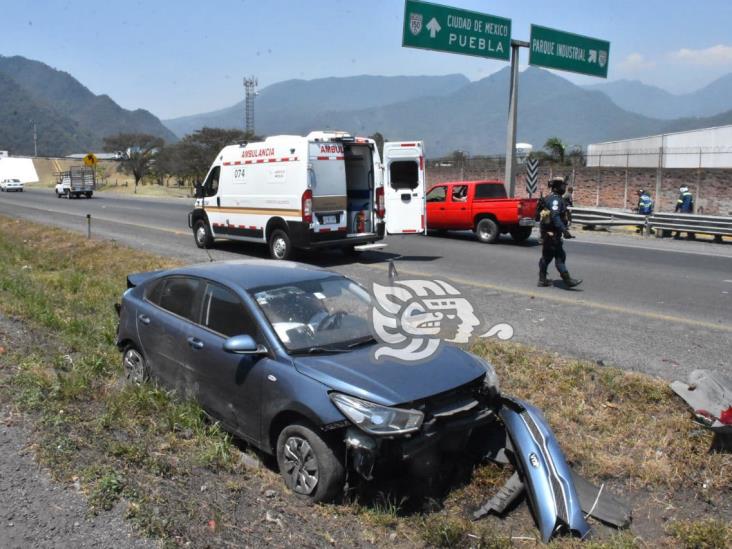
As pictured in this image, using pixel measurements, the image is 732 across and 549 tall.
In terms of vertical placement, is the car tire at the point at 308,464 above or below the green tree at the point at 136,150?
below

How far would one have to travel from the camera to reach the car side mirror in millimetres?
4594

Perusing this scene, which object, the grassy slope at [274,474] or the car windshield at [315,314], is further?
the car windshield at [315,314]

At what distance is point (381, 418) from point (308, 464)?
63 cm

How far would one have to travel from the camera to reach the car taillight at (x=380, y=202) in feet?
47.6

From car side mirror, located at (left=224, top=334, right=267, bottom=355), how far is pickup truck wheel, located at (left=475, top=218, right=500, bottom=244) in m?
13.8

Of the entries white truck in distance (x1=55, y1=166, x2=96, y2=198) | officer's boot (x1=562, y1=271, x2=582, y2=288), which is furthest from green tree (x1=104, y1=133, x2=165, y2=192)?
officer's boot (x1=562, y1=271, x2=582, y2=288)

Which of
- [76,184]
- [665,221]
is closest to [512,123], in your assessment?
[665,221]

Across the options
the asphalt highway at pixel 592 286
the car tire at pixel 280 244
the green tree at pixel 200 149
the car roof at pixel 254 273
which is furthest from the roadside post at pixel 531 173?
the green tree at pixel 200 149

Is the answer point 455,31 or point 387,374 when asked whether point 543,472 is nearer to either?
point 387,374

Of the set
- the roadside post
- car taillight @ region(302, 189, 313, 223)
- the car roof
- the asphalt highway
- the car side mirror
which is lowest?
the asphalt highway

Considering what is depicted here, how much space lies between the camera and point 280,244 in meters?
14.2

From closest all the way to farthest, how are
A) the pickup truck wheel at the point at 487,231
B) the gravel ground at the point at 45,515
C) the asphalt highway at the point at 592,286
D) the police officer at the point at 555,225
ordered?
1. the gravel ground at the point at 45,515
2. the asphalt highway at the point at 592,286
3. the police officer at the point at 555,225
4. the pickup truck wheel at the point at 487,231

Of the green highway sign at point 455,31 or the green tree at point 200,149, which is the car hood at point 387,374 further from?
the green tree at point 200,149

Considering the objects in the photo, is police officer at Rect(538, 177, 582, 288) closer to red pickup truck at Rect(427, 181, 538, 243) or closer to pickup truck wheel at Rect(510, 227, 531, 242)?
red pickup truck at Rect(427, 181, 538, 243)
